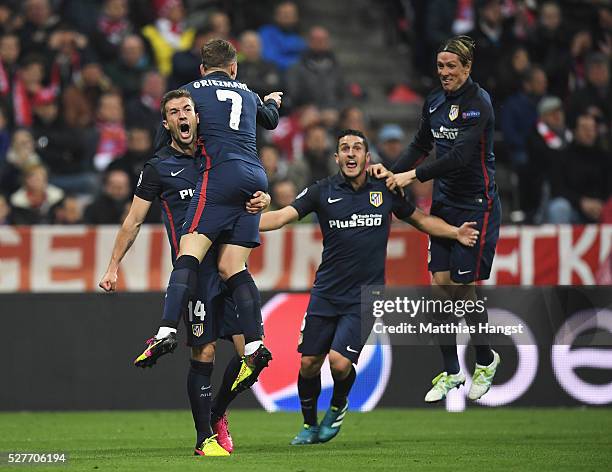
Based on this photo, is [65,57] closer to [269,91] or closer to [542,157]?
[269,91]

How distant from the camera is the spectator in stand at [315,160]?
17.0 metres

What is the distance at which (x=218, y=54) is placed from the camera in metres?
10.2

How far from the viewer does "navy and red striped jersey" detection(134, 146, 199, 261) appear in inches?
400

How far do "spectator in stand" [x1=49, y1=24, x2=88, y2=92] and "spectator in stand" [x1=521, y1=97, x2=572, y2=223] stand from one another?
5.91 m

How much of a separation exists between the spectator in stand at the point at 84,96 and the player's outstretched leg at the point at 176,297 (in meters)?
7.85

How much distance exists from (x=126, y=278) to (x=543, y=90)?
6.89 metres

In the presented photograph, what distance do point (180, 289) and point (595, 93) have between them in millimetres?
10865

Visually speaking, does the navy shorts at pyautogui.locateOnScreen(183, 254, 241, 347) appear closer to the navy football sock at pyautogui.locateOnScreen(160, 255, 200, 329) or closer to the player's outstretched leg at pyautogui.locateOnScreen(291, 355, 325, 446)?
the navy football sock at pyautogui.locateOnScreen(160, 255, 200, 329)

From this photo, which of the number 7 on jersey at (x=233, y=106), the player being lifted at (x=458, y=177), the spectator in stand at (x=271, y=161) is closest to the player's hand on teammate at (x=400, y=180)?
the player being lifted at (x=458, y=177)

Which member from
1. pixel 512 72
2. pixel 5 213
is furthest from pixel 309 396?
pixel 512 72

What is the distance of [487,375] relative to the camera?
442 inches

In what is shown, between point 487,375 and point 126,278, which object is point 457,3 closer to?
point 126,278

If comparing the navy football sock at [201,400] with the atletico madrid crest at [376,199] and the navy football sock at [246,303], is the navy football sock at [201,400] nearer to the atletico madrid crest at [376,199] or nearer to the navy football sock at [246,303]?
the navy football sock at [246,303]

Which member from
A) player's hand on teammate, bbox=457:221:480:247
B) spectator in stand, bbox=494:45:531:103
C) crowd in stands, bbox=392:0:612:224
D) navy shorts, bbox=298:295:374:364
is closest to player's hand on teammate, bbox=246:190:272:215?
navy shorts, bbox=298:295:374:364
